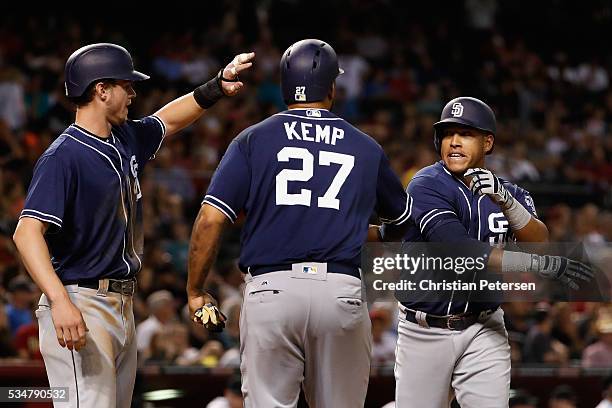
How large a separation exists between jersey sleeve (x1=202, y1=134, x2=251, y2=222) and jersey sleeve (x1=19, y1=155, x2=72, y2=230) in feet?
2.02

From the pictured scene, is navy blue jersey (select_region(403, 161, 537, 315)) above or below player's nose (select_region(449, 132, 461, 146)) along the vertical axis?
below

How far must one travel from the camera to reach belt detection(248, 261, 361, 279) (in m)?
4.82

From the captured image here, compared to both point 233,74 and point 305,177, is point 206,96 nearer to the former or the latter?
point 233,74

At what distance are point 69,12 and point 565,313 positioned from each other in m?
8.89

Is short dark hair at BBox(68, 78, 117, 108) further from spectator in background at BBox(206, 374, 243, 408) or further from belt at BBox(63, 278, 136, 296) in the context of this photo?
spectator in background at BBox(206, 374, 243, 408)

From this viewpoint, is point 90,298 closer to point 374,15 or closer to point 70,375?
point 70,375

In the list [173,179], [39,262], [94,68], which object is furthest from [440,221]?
[173,179]

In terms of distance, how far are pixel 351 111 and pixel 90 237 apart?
1224cm

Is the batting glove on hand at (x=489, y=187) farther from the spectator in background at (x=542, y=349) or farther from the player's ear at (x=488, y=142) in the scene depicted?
the spectator in background at (x=542, y=349)

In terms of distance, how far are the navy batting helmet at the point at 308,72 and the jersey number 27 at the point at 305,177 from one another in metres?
0.30

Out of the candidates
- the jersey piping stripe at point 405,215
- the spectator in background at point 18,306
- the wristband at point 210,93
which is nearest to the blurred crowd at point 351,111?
the spectator in background at point 18,306

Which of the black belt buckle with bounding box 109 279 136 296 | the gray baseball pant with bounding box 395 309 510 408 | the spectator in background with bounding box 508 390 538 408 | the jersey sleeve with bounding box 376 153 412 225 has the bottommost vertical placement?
the spectator in background with bounding box 508 390 538 408

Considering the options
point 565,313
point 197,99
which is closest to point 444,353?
point 197,99

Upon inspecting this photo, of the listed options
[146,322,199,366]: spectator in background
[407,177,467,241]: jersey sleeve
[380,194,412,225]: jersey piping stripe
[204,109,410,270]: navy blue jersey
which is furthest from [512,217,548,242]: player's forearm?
[146,322,199,366]: spectator in background
